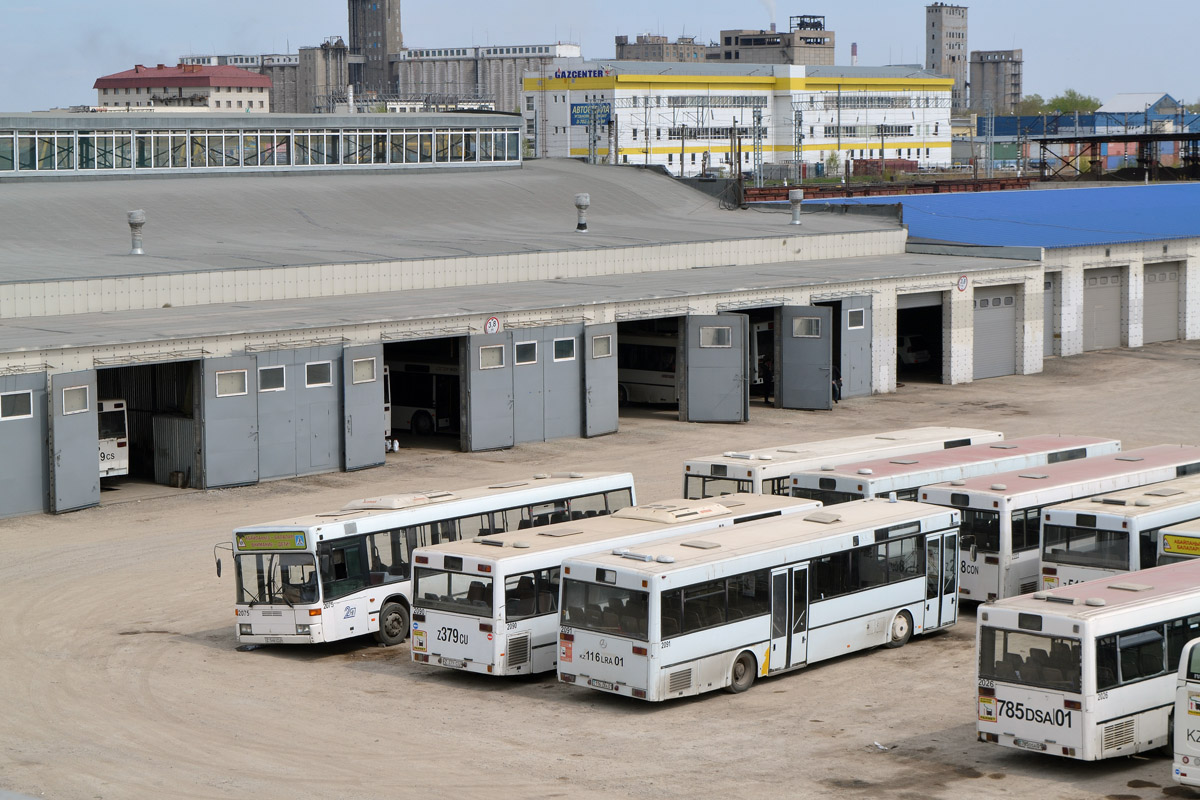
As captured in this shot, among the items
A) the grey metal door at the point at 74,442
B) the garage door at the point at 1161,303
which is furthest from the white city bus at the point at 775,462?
the garage door at the point at 1161,303

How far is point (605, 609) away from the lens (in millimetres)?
19141

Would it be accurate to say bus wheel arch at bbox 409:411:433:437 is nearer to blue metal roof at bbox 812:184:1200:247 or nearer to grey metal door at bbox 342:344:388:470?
grey metal door at bbox 342:344:388:470

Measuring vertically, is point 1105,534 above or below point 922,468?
below

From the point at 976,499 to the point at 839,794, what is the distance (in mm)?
8997

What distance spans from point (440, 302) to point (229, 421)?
9311 millimetres

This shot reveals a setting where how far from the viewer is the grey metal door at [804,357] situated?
45.2 metres

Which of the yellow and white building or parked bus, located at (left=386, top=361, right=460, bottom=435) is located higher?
the yellow and white building

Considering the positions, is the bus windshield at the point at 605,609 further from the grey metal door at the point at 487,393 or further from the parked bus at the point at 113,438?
the grey metal door at the point at 487,393

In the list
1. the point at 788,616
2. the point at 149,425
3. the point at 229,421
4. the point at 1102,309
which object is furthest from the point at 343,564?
the point at 1102,309

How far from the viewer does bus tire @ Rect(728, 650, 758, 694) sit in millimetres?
19891

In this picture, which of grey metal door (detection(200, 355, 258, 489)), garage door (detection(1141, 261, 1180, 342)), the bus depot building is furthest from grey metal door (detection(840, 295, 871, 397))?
grey metal door (detection(200, 355, 258, 489))

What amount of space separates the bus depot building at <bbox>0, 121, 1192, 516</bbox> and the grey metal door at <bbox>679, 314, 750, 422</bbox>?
6 cm

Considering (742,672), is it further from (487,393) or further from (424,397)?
(424,397)

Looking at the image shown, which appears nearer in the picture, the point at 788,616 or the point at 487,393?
the point at 788,616
